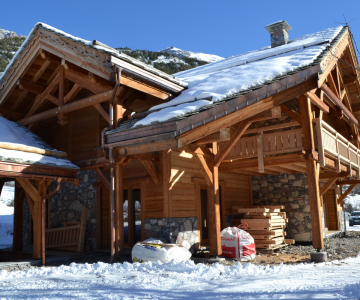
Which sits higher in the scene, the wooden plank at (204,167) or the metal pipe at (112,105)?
the metal pipe at (112,105)

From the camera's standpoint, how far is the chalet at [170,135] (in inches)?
362

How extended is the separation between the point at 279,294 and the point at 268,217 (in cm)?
830

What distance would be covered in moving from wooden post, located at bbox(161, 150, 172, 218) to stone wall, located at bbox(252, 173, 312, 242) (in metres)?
6.28

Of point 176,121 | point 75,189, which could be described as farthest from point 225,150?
point 75,189

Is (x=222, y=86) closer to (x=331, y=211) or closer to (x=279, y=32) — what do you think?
(x=279, y=32)

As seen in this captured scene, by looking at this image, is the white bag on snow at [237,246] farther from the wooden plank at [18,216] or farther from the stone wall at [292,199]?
the wooden plank at [18,216]

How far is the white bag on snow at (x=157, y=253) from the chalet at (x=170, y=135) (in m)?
0.92

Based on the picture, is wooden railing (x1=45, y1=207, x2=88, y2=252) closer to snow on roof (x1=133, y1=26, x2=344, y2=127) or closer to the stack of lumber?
snow on roof (x1=133, y1=26, x2=344, y2=127)

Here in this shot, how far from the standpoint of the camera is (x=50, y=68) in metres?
12.6

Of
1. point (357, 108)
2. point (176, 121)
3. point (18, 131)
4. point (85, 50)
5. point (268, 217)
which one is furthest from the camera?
point (357, 108)

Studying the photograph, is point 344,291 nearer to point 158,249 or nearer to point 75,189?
point 158,249

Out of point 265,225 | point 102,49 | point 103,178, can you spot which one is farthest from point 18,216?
point 265,225

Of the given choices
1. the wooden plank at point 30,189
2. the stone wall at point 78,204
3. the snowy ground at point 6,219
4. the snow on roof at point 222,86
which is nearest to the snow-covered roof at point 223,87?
the snow on roof at point 222,86

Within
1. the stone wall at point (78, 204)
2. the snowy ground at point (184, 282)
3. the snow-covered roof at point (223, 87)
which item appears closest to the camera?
the snowy ground at point (184, 282)
